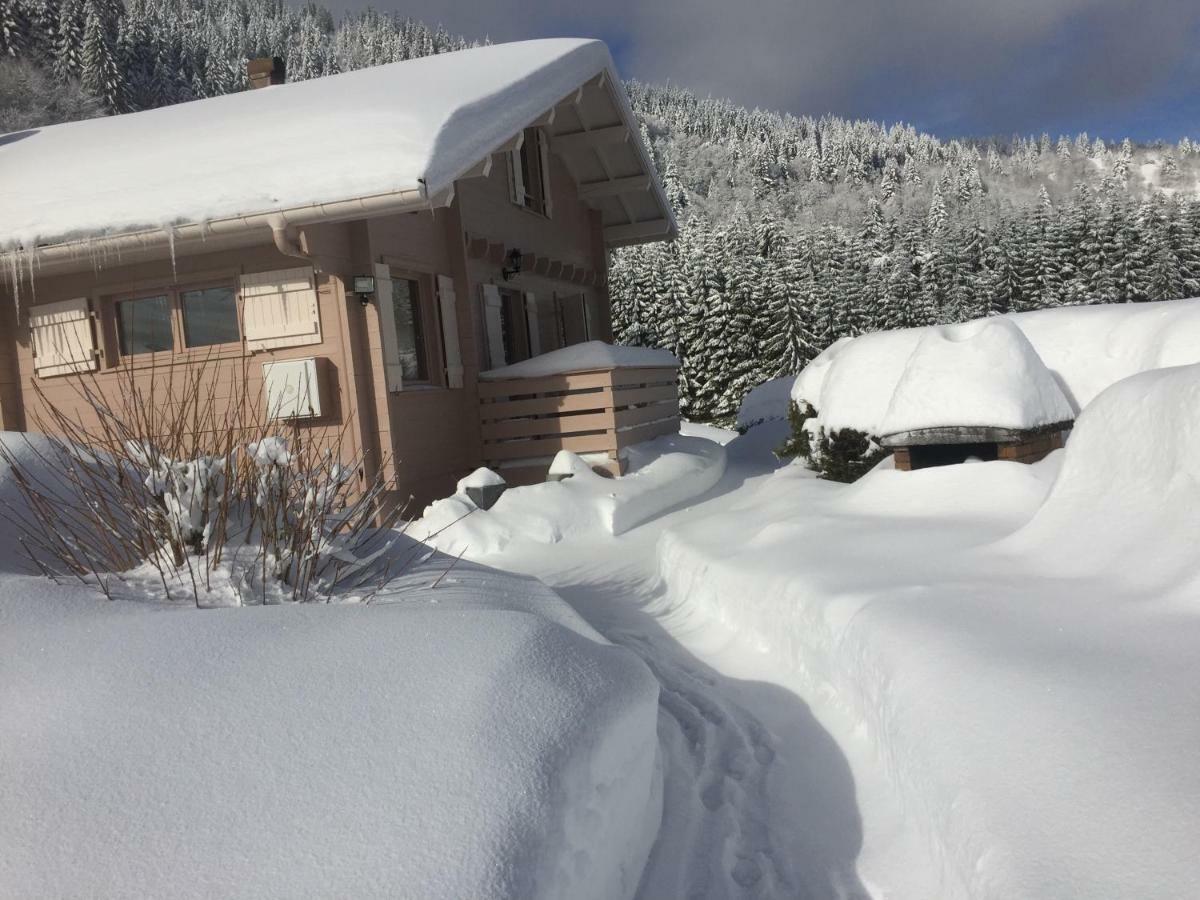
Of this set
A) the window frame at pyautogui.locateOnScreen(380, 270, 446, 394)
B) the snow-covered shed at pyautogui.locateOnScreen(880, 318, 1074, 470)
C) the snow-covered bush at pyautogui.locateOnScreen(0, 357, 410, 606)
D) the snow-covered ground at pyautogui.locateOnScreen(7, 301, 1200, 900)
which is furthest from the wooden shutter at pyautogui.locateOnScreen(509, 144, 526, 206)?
the snow-covered bush at pyautogui.locateOnScreen(0, 357, 410, 606)

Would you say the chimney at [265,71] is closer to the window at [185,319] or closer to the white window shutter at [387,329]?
the window at [185,319]

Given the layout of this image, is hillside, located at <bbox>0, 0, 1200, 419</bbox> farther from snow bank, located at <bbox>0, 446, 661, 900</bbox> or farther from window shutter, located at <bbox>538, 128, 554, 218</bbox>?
snow bank, located at <bbox>0, 446, 661, 900</bbox>

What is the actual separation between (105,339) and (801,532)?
7.86m

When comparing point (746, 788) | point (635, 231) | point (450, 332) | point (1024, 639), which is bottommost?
point (746, 788)

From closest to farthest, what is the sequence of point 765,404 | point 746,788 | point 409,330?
1. point 746,788
2. point 409,330
3. point 765,404

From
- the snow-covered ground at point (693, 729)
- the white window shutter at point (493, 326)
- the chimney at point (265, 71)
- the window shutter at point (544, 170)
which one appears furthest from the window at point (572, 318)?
the snow-covered ground at point (693, 729)

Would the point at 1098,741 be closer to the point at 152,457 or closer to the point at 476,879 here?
the point at 476,879

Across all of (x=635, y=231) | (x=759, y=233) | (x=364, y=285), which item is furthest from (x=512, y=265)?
(x=759, y=233)

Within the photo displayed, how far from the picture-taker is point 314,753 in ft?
7.87

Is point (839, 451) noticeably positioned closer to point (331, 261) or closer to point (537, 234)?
point (331, 261)

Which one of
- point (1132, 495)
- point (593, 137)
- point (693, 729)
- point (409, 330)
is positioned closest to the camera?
point (1132, 495)

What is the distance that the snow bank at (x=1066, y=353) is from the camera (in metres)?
6.52

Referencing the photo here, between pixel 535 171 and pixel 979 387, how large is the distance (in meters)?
8.63

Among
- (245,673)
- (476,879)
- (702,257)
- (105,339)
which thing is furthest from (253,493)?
(702,257)
